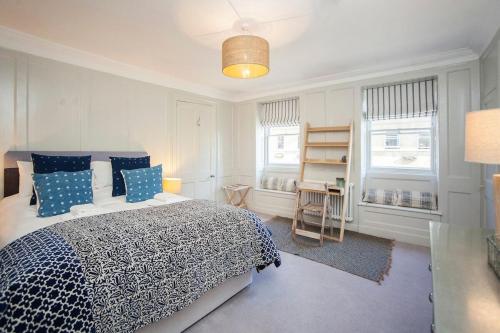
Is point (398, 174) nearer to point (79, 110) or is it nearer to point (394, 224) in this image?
point (394, 224)

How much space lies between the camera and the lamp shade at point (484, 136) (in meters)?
1.14

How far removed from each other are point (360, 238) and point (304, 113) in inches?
82.8

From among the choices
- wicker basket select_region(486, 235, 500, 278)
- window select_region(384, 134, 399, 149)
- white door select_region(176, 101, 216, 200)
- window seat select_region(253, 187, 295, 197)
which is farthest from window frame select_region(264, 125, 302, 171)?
wicker basket select_region(486, 235, 500, 278)

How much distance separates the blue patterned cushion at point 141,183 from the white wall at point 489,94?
338 cm

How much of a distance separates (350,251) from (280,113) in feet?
8.71

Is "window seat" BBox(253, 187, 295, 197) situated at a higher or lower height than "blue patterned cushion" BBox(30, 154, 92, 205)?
lower

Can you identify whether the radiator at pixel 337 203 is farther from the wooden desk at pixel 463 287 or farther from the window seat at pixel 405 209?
the wooden desk at pixel 463 287

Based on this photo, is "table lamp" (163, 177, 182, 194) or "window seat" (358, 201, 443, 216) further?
"table lamp" (163, 177, 182, 194)

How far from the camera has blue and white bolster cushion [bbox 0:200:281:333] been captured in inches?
41.1

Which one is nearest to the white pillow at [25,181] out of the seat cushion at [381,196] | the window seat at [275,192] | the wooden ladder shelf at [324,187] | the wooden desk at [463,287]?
the wooden ladder shelf at [324,187]

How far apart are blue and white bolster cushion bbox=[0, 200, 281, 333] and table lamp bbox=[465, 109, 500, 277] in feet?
5.05

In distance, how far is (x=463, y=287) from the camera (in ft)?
2.87

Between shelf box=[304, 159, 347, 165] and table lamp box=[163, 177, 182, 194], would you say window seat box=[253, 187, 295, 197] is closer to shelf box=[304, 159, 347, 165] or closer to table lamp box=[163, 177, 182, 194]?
shelf box=[304, 159, 347, 165]

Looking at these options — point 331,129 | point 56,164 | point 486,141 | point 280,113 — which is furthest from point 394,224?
point 56,164
